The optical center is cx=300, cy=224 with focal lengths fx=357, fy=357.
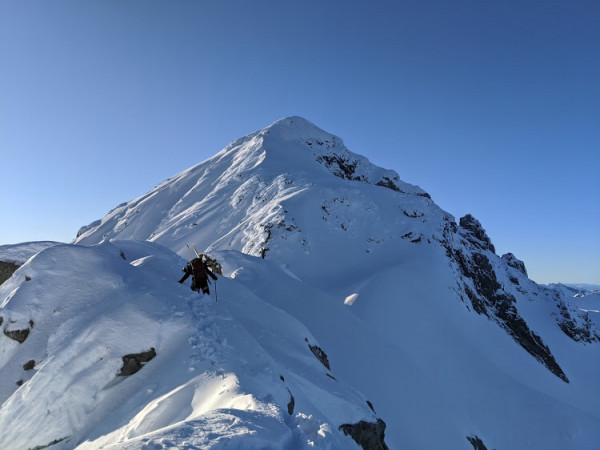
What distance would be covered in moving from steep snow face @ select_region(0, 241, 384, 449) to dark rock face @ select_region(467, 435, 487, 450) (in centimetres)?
1326

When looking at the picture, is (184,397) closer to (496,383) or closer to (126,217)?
(496,383)

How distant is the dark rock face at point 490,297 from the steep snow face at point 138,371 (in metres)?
32.5

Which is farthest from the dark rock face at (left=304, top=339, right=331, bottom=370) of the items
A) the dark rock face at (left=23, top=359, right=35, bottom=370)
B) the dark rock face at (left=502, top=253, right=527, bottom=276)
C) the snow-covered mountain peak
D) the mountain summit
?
the dark rock face at (left=502, top=253, right=527, bottom=276)

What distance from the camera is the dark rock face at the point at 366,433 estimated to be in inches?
350

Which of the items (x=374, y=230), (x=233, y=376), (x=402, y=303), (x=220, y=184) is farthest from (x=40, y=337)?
(x=220, y=184)

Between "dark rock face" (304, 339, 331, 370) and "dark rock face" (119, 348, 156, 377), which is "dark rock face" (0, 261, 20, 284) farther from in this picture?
"dark rock face" (304, 339, 331, 370)

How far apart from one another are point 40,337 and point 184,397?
491cm

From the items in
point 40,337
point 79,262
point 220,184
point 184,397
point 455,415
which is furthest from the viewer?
point 220,184

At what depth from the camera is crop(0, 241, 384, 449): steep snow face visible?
6.05 meters

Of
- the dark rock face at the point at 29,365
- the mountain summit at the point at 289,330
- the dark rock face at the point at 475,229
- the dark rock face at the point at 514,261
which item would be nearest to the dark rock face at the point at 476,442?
the mountain summit at the point at 289,330

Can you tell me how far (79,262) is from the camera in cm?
1077

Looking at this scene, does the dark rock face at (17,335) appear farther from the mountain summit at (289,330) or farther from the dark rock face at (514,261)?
the dark rock face at (514,261)

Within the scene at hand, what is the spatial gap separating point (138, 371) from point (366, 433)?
5.92m

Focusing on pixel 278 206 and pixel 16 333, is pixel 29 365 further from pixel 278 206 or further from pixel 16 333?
pixel 278 206
